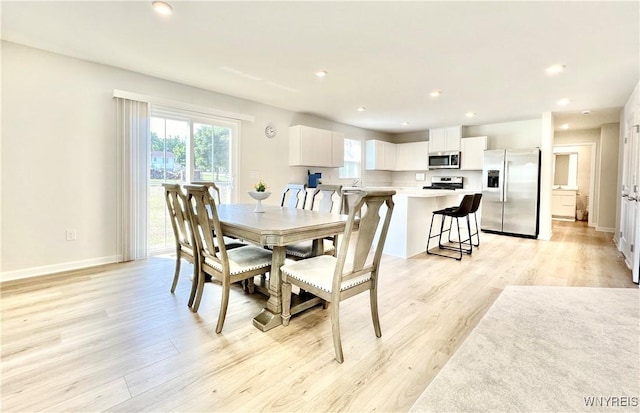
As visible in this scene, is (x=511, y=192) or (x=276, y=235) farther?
(x=511, y=192)

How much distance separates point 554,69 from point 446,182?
13.3ft

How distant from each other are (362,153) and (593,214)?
5.81 meters

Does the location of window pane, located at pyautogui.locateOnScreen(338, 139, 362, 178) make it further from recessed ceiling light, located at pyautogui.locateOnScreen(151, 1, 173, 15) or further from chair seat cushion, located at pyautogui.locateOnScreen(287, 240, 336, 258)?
recessed ceiling light, located at pyautogui.locateOnScreen(151, 1, 173, 15)

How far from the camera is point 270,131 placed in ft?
17.2

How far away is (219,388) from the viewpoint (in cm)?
153

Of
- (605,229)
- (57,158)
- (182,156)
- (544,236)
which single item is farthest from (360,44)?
(605,229)

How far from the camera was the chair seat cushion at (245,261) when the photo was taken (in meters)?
2.16

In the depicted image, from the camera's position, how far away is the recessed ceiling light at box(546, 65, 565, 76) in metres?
3.29

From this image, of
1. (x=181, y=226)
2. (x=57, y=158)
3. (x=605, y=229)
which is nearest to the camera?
(x=181, y=226)

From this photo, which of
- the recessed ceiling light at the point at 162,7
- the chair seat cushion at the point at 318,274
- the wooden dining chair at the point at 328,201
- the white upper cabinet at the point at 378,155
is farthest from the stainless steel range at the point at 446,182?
the recessed ceiling light at the point at 162,7

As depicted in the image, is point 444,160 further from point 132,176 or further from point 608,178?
point 132,176

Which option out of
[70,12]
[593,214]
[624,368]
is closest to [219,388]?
[624,368]

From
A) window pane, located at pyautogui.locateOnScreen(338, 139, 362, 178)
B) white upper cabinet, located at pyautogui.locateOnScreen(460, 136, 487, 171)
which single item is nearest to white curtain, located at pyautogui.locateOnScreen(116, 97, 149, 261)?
window pane, located at pyautogui.locateOnScreen(338, 139, 362, 178)

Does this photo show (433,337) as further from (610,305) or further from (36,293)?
(36,293)
